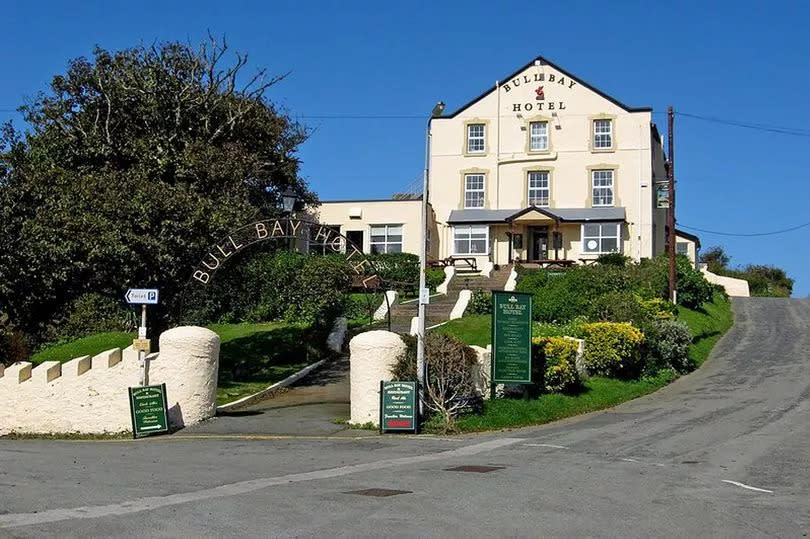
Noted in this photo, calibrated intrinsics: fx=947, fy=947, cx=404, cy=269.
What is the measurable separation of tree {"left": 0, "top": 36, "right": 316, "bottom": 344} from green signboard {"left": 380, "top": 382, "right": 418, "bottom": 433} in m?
7.83

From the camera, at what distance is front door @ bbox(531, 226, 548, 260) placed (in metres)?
51.2

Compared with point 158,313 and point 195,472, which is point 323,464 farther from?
point 158,313

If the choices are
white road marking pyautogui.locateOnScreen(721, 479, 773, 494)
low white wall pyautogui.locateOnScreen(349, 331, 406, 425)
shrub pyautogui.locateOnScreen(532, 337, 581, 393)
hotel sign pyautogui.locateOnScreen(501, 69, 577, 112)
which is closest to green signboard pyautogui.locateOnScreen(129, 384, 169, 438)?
low white wall pyautogui.locateOnScreen(349, 331, 406, 425)

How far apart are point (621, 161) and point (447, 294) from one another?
13516 millimetres

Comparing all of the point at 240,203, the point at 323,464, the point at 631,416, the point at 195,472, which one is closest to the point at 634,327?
the point at 631,416

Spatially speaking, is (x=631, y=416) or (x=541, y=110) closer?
(x=631, y=416)

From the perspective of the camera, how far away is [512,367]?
70.4 feet

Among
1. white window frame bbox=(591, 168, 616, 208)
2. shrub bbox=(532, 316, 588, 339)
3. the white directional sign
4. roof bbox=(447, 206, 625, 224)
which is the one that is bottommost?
shrub bbox=(532, 316, 588, 339)

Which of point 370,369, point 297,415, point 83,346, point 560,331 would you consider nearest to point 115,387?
point 297,415

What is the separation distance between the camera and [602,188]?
50406 millimetres

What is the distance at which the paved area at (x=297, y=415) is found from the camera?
1897cm

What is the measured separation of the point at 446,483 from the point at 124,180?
634 inches

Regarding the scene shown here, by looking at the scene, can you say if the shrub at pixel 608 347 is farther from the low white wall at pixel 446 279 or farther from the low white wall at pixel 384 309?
the low white wall at pixel 446 279

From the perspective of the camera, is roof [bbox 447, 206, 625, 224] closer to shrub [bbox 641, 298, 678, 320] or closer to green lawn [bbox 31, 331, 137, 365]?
shrub [bbox 641, 298, 678, 320]
